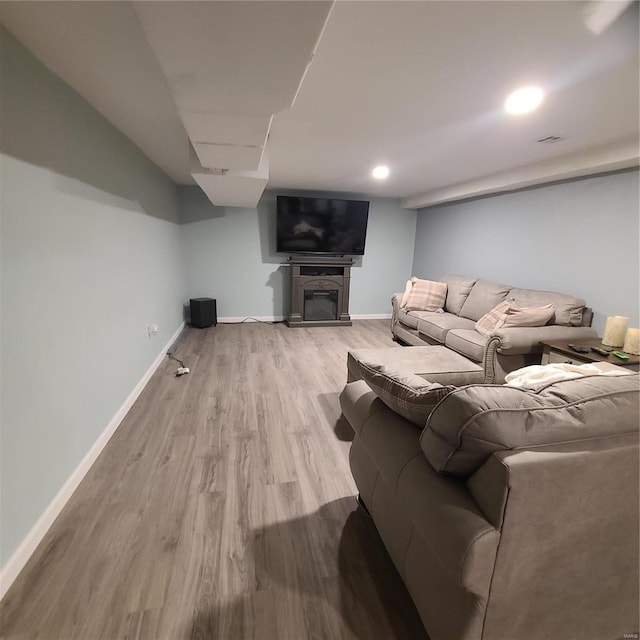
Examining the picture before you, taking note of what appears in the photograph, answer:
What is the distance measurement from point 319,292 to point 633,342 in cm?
393

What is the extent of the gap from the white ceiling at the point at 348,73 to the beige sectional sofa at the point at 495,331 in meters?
1.23

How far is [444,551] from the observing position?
859 mm

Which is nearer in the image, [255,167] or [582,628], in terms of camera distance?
[582,628]

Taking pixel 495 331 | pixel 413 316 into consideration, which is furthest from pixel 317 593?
pixel 413 316

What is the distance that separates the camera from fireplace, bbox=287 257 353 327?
5.32 meters

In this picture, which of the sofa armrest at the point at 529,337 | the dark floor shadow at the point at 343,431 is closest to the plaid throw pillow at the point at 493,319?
the sofa armrest at the point at 529,337

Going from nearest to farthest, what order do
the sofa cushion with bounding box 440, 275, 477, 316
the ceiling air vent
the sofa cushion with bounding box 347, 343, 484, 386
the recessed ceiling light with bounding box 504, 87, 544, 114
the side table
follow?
the recessed ceiling light with bounding box 504, 87, 544, 114
the side table
the sofa cushion with bounding box 347, 343, 484, 386
the ceiling air vent
the sofa cushion with bounding box 440, 275, 477, 316

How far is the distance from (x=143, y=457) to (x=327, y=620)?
1.45 metres

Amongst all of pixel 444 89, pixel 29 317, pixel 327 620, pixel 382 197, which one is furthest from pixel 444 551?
pixel 382 197

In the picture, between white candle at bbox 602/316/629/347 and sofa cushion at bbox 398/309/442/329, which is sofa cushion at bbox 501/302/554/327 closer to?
white candle at bbox 602/316/629/347

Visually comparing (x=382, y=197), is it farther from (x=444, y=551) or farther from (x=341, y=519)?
(x=444, y=551)

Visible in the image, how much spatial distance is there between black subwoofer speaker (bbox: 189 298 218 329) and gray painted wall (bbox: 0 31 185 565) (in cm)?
224

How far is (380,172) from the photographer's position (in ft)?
12.2

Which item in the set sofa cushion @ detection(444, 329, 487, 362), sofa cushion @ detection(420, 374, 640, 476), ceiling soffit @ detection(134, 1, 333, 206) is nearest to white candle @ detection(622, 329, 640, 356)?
sofa cushion @ detection(444, 329, 487, 362)
